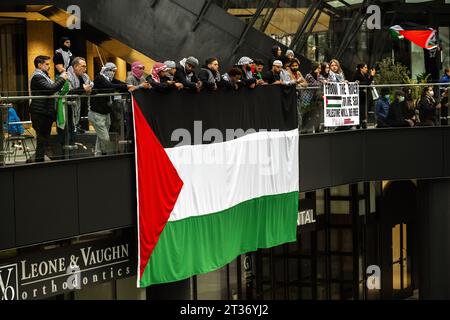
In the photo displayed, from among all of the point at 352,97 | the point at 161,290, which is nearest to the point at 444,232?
the point at 352,97

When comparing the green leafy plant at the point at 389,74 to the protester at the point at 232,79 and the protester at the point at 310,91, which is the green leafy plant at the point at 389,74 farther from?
the protester at the point at 232,79

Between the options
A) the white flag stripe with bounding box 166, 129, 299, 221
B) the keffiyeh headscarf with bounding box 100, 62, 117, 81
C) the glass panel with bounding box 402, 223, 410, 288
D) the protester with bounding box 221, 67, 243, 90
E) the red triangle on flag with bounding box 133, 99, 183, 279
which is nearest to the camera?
the keffiyeh headscarf with bounding box 100, 62, 117, 81

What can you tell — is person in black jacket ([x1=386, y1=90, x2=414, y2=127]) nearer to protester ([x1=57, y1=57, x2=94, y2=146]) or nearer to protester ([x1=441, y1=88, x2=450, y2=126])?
protester ([x1=441, y1=88, x2=450, y2=126])

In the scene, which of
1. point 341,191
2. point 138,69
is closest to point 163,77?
point 138,69

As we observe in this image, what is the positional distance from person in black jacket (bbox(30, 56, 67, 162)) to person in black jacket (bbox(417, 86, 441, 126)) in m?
11.6

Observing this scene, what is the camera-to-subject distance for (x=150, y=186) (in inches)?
715

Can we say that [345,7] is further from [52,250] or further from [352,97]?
[52,250]

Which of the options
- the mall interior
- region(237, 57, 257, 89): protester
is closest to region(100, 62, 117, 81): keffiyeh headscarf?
the mall interior

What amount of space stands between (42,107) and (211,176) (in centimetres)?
451

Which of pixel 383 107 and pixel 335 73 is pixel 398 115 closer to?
pixel 383 107

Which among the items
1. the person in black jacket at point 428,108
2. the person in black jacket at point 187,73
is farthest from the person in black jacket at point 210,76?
the person in black jacket at point 428,108

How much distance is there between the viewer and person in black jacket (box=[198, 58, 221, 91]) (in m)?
19.1

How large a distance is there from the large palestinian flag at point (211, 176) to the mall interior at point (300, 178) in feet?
1.54

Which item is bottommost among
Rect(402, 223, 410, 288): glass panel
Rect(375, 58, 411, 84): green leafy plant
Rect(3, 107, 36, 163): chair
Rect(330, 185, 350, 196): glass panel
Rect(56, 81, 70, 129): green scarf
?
Rect(402, 223, 410, 288): glass panel
